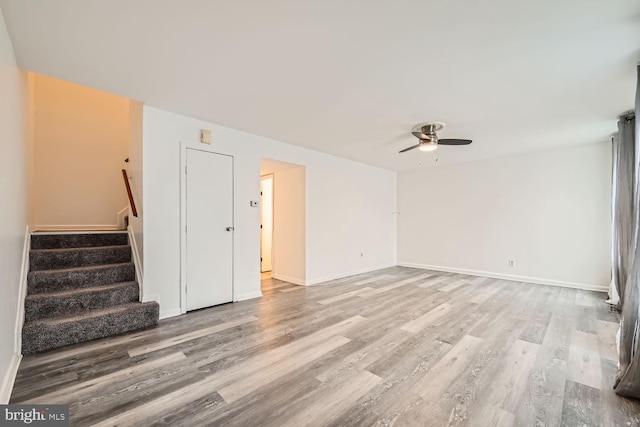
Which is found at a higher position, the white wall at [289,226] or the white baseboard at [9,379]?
the white wall at [289,226]

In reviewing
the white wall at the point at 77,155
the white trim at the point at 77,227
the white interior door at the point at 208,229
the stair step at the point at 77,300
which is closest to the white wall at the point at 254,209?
the white interior door at the point at 208,229

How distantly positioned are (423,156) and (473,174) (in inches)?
54.3

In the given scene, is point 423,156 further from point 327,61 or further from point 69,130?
point 69,130

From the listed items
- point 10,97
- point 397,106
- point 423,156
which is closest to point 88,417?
point 10,97

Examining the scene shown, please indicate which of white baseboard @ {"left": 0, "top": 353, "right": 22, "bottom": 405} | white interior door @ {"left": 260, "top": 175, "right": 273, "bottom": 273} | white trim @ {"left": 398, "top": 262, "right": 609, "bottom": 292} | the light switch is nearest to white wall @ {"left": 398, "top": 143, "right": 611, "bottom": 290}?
white trim @ {"left": 398, "top": 262, "right": 609, "bottom": 292}

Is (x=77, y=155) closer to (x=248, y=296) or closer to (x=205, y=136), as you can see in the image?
(x=205, y=136)

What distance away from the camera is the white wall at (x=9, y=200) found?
65.9 inches

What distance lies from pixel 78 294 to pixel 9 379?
3.51 ft

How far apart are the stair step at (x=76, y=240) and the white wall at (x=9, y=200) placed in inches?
42.1

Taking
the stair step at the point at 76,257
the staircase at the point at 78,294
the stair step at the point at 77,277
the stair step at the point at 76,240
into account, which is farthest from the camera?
the stair step at the point at 76,240

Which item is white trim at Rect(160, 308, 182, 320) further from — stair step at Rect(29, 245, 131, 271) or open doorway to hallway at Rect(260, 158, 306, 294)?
open doorway to hallway at Rect(260, 158, 306, 294)

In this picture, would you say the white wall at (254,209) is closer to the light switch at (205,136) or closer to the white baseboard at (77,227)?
the light switch at (205,136)

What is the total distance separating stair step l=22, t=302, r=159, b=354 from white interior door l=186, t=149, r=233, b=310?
57cm

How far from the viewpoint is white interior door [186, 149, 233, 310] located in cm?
342
